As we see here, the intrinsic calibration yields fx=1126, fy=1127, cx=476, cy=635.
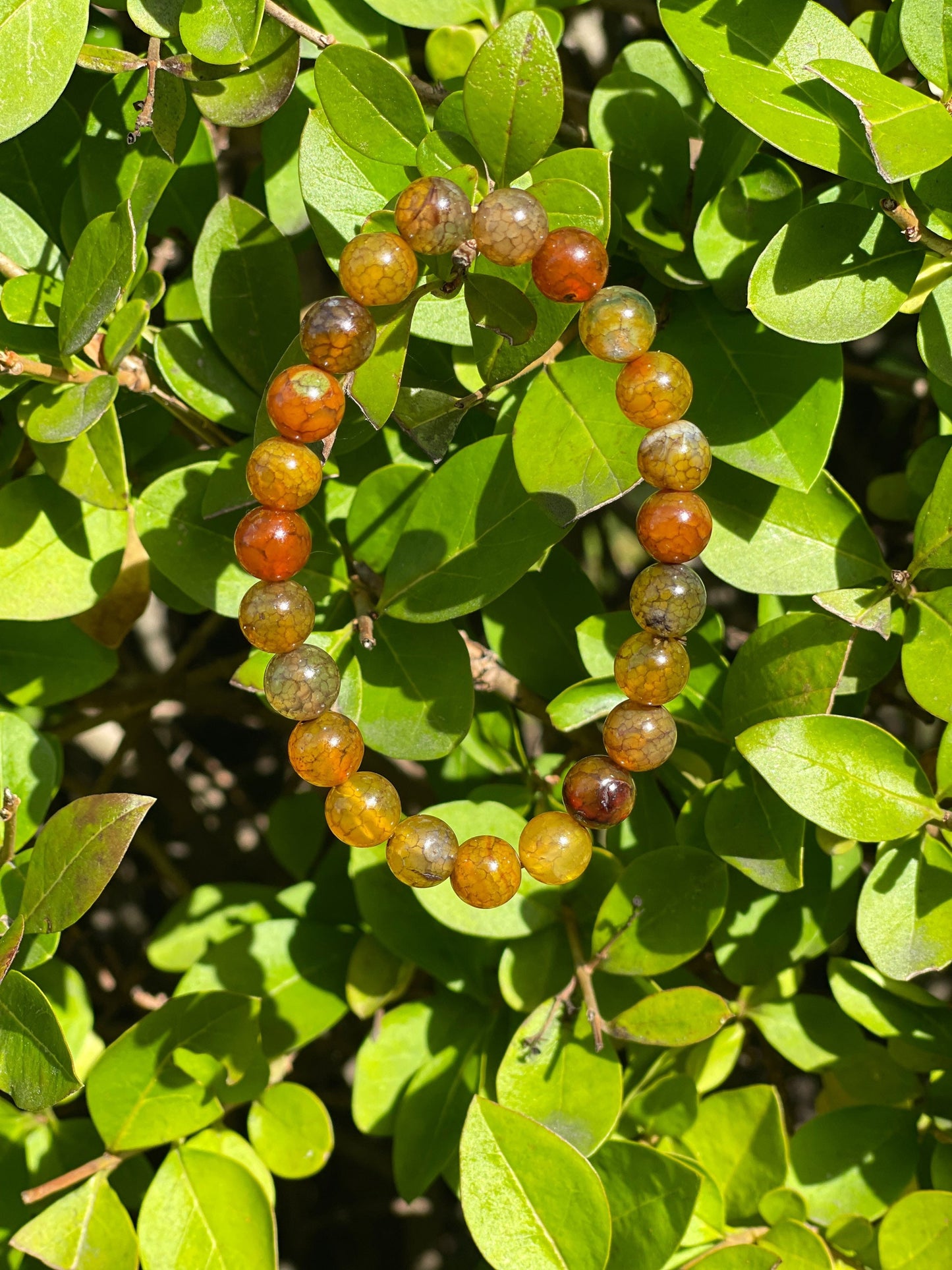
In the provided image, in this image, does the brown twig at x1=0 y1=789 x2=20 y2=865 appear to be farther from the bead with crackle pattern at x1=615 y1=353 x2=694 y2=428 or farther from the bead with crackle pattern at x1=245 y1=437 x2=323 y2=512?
the bead with crackle pattern at x1=615 y1=353 x2=694 y2=428

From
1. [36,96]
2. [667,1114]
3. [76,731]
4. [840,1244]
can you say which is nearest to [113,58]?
[36,96]

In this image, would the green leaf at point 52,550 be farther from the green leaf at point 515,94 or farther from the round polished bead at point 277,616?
the green leaf at point 515,94

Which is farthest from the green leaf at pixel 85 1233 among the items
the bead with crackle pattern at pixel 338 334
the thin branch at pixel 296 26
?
the thin branch at pixel 296 26

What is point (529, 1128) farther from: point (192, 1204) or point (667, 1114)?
point (192, 1204)

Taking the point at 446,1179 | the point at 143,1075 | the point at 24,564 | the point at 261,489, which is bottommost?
the point at 446,1179

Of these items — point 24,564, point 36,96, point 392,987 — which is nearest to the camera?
point 36,96

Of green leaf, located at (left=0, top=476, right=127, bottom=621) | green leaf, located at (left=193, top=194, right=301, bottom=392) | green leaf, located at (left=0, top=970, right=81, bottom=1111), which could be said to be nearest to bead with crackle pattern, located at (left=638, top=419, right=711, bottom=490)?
green leaf, located at (left=193, top=194, right=301, bottom=392)

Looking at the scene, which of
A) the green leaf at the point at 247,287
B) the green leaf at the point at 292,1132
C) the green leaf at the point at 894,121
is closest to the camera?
the green leaf at the point at 894,121

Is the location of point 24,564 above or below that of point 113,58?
below
